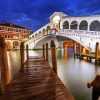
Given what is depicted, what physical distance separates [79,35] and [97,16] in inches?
138

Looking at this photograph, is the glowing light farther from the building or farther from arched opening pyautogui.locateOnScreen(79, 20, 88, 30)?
the building

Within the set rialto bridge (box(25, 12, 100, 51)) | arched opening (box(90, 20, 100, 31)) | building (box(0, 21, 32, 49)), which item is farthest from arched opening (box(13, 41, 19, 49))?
arched opening (box(90, 20, 100, 31))

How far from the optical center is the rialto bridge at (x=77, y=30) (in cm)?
1385

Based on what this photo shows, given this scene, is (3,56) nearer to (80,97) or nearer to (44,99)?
(44,99)

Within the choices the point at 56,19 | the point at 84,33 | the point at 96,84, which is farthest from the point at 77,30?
the point at 96,84

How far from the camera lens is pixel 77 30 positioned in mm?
15211

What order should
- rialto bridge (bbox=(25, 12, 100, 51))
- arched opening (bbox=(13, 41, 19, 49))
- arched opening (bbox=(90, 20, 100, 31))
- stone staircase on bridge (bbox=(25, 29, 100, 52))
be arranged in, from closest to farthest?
stone staircase on bridge (bbox=(25, 29, 100, 52)) → rialto bridge (bbox=(25, 12, 100, 51)) → arched opening (bbox=(90, 20, 100, 31)) → arched opening (bbox=(13, 41, 19, 49))

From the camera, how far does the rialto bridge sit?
13.9 meters

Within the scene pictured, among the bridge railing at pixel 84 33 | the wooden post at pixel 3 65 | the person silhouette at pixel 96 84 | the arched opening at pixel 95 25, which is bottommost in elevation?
the person silhouette at pixel 96 84

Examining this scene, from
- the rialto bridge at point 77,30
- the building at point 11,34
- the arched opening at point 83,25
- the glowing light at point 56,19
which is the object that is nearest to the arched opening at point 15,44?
the building at point 11,34

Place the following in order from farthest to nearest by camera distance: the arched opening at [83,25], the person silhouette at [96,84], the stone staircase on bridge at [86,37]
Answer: the arched opening at [83,25] → the stone staircase on bridge at [86,37] → the person silhouette at [96,84]

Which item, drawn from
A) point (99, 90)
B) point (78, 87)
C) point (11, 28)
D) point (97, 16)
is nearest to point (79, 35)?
point (97, 16)

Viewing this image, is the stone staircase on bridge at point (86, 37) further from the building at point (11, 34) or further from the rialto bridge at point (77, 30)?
the building at point (11, 34)

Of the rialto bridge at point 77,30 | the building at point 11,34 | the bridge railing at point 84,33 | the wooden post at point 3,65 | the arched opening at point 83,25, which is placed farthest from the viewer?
the building at point 11,34
